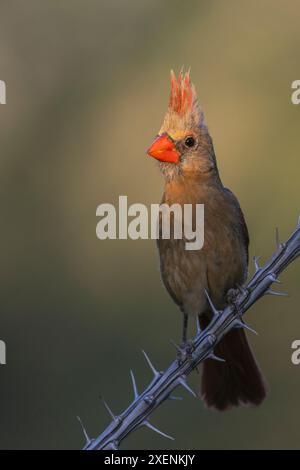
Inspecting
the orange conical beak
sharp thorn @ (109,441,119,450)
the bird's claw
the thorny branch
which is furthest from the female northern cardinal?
sharp thorn @ (109,441,119,450)

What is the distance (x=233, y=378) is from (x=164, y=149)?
1.25 m

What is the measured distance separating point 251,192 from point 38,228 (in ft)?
6.40

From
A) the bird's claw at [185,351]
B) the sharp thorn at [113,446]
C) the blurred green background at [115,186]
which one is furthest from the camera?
the blurred green background at [115,186]

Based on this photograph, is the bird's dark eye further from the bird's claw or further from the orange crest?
the bird's claw

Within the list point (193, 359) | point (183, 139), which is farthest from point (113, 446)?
point (183, 139)

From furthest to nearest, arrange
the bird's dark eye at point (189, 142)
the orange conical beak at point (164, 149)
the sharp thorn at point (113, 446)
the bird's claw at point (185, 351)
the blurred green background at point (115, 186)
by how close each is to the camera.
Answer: the blurred green background at point (115, 186) < the bird's dark eye at point (189, 142) < the orange conical beak at point (164, 149) < the bird's claw at point (185, 351) < the sharp thorn at point (113, 446)

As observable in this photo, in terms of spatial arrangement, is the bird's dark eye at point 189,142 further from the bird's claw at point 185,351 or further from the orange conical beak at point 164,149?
the bird's claw at point 185,351

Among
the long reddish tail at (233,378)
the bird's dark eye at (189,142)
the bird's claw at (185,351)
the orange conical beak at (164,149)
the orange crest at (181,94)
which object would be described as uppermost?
the orange crest at (181,94)

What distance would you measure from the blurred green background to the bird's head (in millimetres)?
2599

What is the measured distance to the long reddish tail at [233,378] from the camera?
4.59 metres

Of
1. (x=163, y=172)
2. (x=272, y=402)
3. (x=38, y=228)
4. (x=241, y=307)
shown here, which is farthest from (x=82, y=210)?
(x=241, y=307)

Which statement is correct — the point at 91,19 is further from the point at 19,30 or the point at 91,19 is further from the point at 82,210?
the point at 82,210

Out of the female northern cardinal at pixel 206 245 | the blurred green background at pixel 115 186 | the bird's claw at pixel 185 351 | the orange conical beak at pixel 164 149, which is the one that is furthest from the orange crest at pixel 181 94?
the blurred green background at pixel 115 186

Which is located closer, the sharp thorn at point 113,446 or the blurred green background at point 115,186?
the sharp thorn at point 113,446
